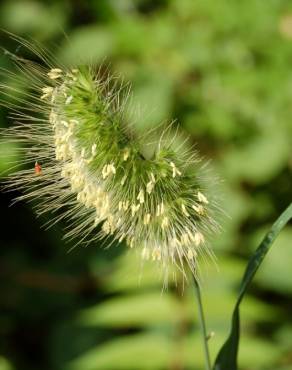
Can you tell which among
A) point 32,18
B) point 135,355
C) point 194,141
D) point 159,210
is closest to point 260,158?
point 194,141

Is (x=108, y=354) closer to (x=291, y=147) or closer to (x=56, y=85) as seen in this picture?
(x=291, y=147)

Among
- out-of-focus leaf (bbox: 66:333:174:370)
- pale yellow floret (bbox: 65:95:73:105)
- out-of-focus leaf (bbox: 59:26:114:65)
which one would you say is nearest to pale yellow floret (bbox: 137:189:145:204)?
pale yellow floret (bbox: 65:95:73:105)

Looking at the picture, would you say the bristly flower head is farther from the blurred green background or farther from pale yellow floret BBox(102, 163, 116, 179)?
the blurred green background

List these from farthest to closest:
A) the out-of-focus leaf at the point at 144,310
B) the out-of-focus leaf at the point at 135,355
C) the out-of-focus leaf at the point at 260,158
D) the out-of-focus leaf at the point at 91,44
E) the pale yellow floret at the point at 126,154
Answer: the out-of-focus leaf at the point at 91,44 → the out-of-focus leaf at the point at 260,158 → the out-of-focus leaf at the point at 144,310 → the out-of-focus leaf at the point at 135,355 → the pale yellow floret at the point at 126,154

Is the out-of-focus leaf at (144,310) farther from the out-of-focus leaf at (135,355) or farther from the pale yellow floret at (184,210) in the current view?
the pale yellow floret at (184,210)

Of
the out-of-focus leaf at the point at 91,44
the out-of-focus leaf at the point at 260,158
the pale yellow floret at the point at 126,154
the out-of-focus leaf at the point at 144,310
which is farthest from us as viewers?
the out-of-focus leaf at the point at 91,44

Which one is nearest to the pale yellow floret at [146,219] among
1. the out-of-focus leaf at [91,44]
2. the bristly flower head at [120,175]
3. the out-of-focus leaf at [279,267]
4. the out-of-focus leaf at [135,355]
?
the bristly flower head at [120,175]

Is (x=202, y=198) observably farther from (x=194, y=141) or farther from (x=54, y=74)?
(x=194, y=141)

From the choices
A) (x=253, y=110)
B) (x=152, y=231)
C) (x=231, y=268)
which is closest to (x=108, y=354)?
(x=231, y=268)
